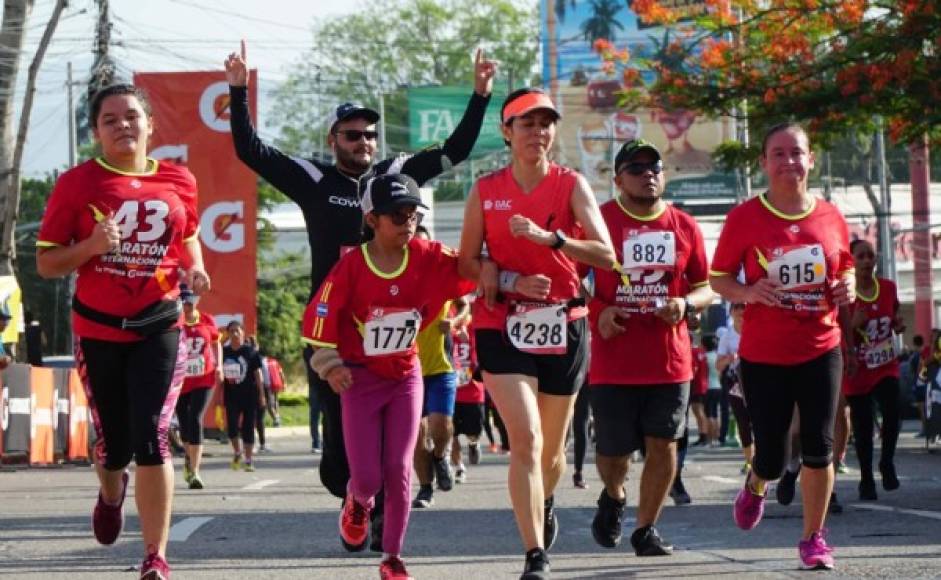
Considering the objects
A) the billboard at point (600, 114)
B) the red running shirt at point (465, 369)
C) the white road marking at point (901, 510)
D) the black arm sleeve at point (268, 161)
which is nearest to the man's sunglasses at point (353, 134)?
the black arm sleeve at point (268, 161)

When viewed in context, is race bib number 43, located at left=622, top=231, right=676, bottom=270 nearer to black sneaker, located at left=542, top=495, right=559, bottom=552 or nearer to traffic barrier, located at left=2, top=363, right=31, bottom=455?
black sneaker, located at left=542, top=495, right=559, bottom=552

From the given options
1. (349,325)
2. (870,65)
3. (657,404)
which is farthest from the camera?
(870,65)

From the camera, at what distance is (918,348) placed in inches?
1567

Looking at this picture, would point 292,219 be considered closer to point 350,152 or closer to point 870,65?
point 870,65

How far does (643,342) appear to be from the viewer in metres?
10.4

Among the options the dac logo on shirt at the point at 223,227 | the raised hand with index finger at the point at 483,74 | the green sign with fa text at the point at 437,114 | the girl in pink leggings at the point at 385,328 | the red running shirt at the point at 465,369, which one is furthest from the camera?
the green sign with fa text at the point at 437,114

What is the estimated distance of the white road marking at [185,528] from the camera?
1232cm

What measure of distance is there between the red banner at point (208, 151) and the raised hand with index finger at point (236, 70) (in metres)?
22.8

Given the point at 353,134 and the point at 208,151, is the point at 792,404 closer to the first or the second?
the point at 353,134

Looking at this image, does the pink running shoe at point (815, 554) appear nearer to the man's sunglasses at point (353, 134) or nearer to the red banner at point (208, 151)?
the man's sunglasses at point (353, 134)

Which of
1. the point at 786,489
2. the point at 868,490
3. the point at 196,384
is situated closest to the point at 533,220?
the point at 786,489

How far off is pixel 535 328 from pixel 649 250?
1.60m

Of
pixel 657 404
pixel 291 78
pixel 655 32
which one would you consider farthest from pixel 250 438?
pixel 291 78

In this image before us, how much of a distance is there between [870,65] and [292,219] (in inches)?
2964
